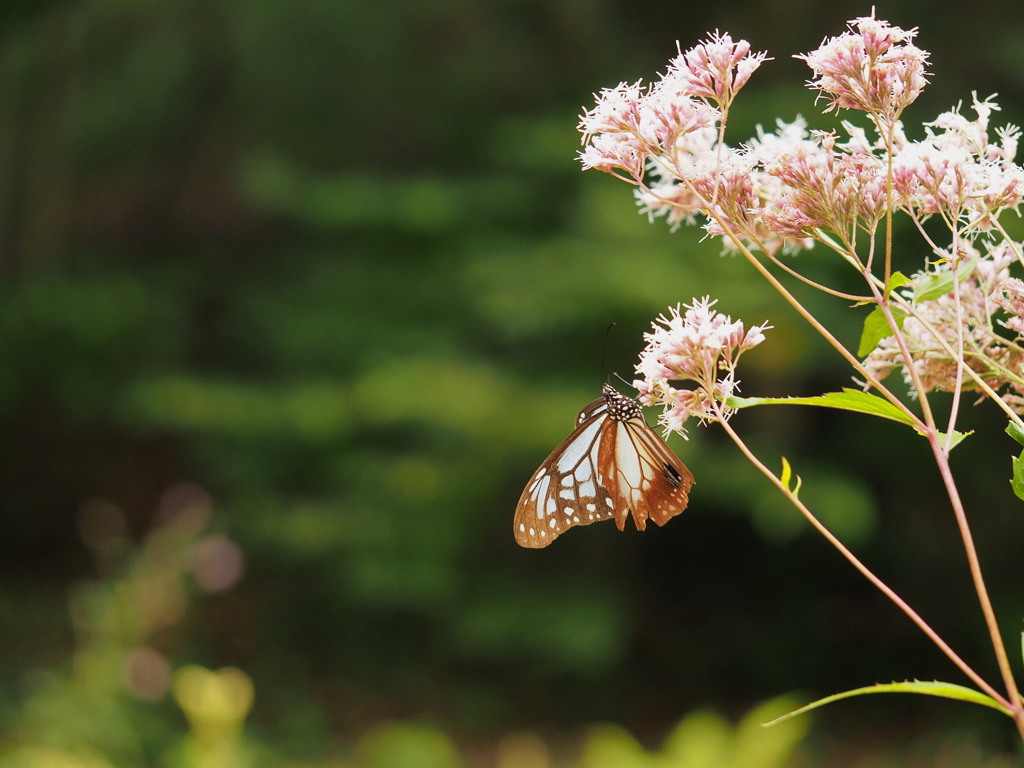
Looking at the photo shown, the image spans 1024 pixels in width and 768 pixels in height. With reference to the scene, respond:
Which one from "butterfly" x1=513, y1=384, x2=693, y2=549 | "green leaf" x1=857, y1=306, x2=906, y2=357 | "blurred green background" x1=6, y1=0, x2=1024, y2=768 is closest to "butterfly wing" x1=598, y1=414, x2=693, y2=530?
"butterfly" x1=513, y1=384, x2=693, y2=549

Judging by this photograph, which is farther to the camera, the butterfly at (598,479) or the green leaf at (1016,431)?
the butterfly at (598,479)

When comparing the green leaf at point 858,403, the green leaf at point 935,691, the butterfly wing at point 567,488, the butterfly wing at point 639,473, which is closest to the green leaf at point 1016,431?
the green leaf at point 858,403

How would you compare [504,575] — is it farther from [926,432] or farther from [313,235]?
[926,432]

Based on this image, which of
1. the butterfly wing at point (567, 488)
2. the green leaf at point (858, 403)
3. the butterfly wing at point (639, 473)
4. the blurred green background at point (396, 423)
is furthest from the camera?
the blurred green background at point (396, 423)

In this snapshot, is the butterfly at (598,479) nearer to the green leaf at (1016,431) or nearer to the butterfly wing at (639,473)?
the butterfly wing at (639,473)

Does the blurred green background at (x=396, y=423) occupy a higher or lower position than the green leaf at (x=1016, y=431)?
higher

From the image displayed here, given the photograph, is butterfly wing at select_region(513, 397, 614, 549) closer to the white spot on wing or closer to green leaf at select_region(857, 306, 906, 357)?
the white spot on wing

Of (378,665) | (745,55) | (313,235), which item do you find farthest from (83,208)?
(745,55)
